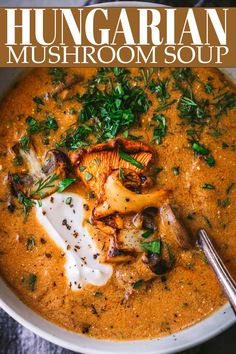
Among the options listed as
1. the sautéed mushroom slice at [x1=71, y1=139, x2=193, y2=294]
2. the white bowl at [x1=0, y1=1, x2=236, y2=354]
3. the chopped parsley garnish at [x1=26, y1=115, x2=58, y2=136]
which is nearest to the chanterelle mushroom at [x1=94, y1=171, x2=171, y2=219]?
the sautéed mushroom slice at [x1=71, y1=139, x2=193, y2=294]

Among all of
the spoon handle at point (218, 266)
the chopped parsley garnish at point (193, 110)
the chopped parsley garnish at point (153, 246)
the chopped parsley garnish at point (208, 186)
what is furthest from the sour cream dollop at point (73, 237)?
the chopped parsley garnish at point (193, 110)

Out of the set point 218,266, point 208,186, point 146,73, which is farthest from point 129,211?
point 146,73

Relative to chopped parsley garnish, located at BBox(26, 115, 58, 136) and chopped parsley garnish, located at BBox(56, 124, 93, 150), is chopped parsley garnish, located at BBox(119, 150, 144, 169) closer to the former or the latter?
chopped parsley garnish, located at BBox(56, 124, 93, 150)

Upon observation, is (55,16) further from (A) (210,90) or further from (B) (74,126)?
(A) (210,90)

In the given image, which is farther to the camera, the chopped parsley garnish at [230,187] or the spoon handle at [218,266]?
the chopped parsley garnish at [230,187]

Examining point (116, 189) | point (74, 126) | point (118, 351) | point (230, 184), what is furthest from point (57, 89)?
point (118, 351)

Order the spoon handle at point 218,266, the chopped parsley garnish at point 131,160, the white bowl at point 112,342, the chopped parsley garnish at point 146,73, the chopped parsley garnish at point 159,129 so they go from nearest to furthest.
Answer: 1. the spoon handle at point 218,266
2. the white bowl at point 112,342
3. the chopped parsley garnish at point 131,160
4. the chopped parsley garnish at point 159,129
5. the chopped parsley garnish at point 146,73

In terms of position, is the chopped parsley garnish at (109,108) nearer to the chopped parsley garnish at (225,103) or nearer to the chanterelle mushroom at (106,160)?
the chanterelle mushroom at (106,160)
